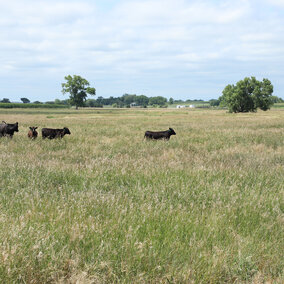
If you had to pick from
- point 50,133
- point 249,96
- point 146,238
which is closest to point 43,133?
point 50,133

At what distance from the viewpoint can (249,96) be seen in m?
88.2

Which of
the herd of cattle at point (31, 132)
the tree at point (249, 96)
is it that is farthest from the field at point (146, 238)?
the tree at point (249, 96)

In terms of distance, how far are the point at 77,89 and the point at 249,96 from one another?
68444 mm

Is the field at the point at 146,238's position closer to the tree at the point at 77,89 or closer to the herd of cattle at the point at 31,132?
the herd of cattle at the point at 31,132

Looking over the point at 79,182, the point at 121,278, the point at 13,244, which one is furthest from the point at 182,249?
the point at 79,182

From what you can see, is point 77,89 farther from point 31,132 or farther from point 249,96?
point 31,132

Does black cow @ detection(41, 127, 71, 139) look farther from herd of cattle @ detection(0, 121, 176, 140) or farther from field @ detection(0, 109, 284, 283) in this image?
field @ detection(0, 109, 284, 283)

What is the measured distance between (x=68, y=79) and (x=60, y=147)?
113 meters

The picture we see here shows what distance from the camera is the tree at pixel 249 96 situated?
8719cm

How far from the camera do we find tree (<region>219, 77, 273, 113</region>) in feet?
286

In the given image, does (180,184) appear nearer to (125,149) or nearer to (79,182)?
(79,182)

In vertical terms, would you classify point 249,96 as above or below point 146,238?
above

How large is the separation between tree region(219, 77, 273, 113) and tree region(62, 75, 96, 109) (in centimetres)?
5835

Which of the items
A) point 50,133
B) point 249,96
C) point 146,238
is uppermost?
point 249,96
